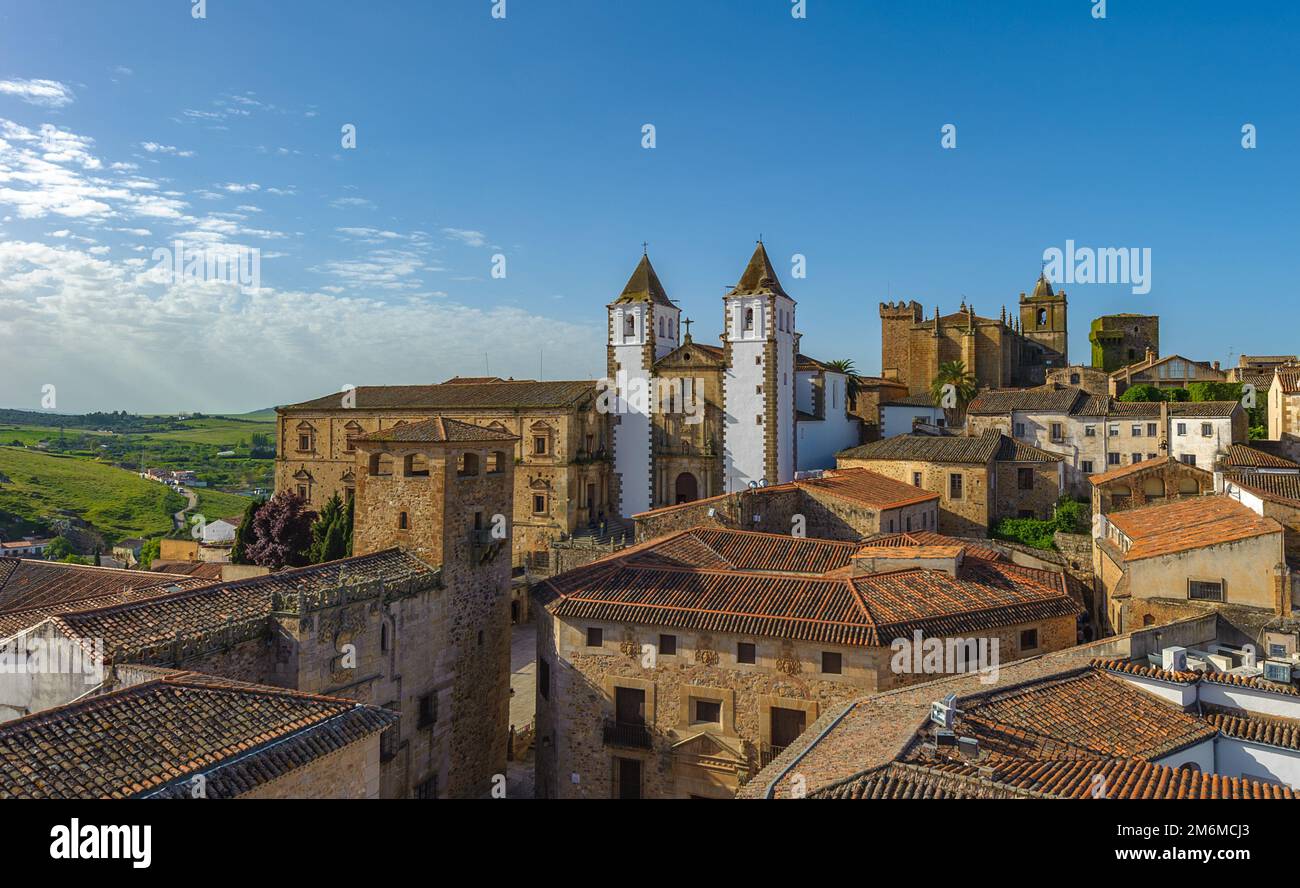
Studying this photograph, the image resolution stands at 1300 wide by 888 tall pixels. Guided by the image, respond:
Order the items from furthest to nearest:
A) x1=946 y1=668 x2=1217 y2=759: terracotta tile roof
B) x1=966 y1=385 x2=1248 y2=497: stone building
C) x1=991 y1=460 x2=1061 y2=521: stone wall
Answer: x1=966 y1=385 x2=1248 y2=497: stone building → x1=991 y1=460 x2=1061 y2=521: stone wall → x1=946 y1=668 x2=1217 y2=759: terracotta tile roof

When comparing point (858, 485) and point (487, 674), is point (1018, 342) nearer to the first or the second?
point (858, 485)

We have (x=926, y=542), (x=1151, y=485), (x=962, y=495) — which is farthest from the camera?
(x=962, y=495)

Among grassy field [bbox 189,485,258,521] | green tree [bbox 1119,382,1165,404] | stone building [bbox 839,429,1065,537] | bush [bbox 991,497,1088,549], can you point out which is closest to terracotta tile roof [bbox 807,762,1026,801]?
bush [bbox 991,497,1088,549]

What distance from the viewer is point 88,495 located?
3620 inches

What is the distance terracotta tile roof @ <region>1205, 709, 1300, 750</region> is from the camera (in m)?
14.5

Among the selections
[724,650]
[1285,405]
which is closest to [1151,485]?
[1285,405]

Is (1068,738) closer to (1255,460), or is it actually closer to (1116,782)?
(1116,782)

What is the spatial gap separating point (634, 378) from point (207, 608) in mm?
32860

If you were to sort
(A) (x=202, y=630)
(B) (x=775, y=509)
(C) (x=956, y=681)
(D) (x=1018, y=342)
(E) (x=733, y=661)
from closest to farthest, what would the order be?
(A) (x=202, y=630)
(C) (x=956, y=681)
(E) (x=733, y=661)
(B) (x=775, y=509)
(D) (x=1018, y=342)

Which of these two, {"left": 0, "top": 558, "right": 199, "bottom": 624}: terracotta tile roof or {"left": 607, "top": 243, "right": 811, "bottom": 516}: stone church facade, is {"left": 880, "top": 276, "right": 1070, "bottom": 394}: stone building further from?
{"left": 0, "top": 558, "right": 199, "bottom": 624}: terracotta tile roof

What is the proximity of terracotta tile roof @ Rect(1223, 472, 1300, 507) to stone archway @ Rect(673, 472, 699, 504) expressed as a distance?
24.2 m

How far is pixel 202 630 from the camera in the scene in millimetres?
16562

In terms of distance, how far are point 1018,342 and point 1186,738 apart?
59.2m

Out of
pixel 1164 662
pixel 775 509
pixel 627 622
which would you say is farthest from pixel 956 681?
pixel 775 509
